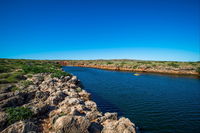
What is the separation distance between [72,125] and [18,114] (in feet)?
20.5

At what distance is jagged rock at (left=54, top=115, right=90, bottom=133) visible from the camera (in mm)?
9598

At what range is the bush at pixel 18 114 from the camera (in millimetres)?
11145

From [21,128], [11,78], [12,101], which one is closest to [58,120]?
[21,128]

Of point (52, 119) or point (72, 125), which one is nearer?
point (72, 125)

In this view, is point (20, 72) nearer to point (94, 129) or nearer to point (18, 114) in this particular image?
point (18, 114)

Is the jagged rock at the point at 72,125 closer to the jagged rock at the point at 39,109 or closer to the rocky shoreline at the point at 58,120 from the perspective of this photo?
the rocky shoreline at the point at 58,120

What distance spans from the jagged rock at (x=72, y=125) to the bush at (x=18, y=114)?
4.36 meters

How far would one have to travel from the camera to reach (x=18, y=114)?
38.9ft

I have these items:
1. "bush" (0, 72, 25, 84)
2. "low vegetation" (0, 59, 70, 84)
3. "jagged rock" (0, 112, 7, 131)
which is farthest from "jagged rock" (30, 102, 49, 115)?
"bush" (0, 72, 25, 84)

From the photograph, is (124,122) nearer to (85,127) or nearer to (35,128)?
(85,127)

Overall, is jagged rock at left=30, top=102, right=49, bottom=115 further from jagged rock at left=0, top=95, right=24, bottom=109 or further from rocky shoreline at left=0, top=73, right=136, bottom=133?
jagged rock at left=0, top=95, right=24, bottom=109

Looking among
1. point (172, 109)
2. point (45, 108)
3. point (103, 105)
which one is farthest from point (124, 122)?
point (172, 109)

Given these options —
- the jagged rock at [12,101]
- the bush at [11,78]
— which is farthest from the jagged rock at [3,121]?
the bush at [11,78]

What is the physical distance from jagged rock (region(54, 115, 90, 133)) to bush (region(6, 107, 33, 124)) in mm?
4356
